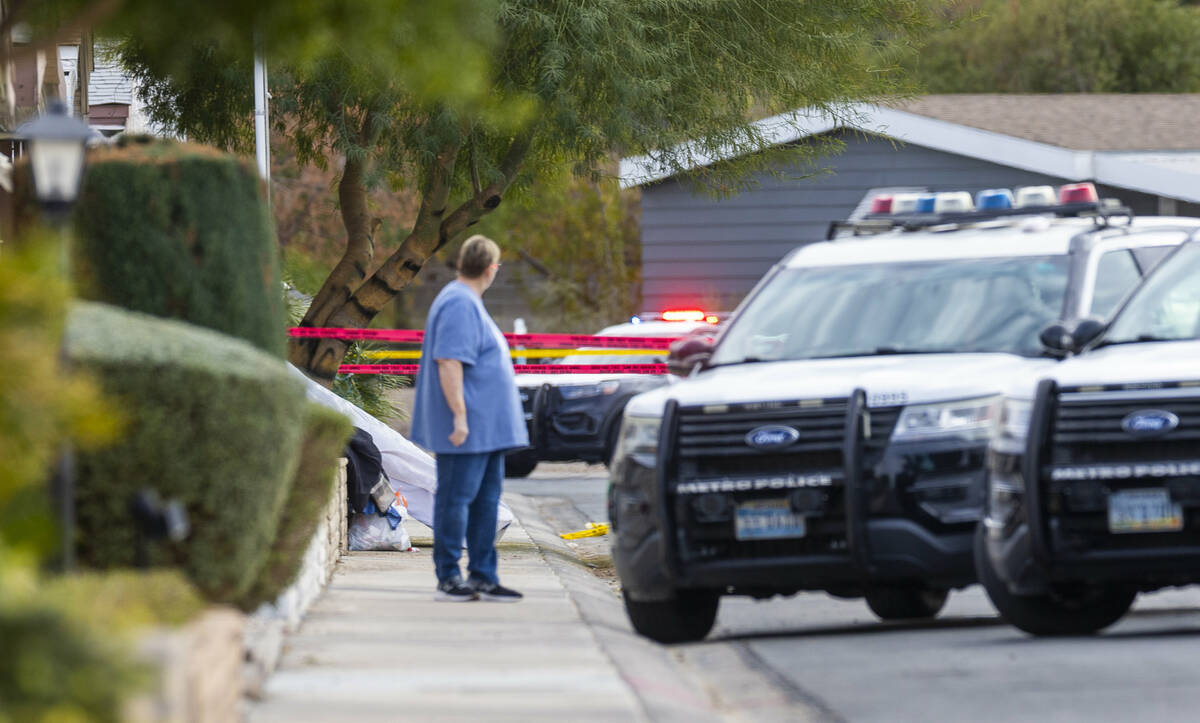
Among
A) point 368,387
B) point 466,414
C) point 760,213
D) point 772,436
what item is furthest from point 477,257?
point 760,213

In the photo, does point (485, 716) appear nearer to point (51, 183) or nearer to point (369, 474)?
point (51, 183)

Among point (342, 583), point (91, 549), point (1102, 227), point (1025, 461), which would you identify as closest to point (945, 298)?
point (1102, 227)

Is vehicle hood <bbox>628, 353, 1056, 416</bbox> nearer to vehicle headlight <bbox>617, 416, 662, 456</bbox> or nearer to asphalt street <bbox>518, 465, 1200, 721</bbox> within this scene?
vehicle headlight <bbox>617, 416, 662, 456</bbox>

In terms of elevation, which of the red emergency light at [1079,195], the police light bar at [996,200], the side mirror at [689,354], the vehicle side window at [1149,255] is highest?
the red emergency light at [1079,195]

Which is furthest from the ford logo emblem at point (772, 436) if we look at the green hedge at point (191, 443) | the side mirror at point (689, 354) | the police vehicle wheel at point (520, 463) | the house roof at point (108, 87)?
the house roof at point (108, 87)

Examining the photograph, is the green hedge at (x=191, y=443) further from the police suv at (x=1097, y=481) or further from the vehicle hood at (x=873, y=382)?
the police suv at (x=1097, y=481)

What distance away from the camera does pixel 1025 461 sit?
812cm

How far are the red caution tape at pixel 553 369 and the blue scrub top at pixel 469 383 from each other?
754 cm

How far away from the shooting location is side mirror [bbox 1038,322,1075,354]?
8.89 m

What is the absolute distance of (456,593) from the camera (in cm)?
982

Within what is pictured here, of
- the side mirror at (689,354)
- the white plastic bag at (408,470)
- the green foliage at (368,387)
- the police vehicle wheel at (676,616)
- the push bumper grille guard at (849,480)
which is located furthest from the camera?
the green foliage at (368,387)

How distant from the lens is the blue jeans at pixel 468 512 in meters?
9.73

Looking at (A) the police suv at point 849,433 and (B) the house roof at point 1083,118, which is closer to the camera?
(A) the police suv at point 849,433

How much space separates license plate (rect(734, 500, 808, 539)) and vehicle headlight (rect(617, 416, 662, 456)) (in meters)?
0.53
